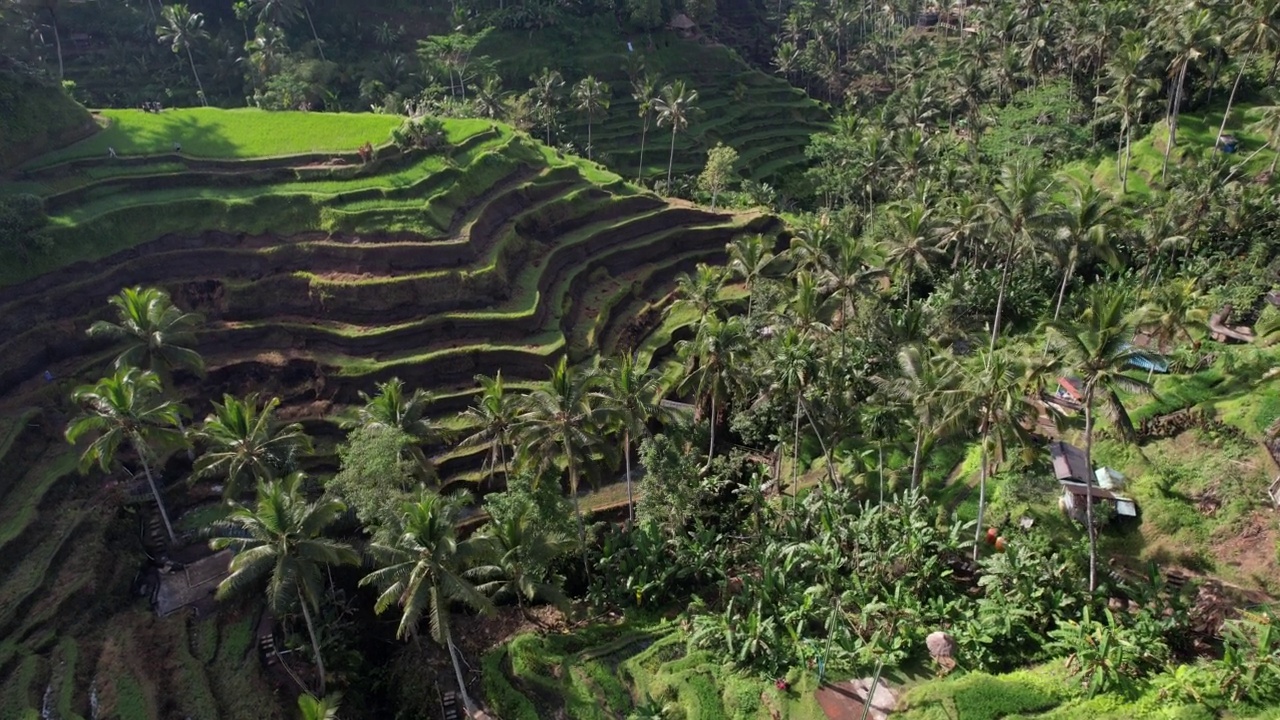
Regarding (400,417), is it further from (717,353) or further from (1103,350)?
(1103,350)

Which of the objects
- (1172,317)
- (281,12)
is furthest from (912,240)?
(281,12)

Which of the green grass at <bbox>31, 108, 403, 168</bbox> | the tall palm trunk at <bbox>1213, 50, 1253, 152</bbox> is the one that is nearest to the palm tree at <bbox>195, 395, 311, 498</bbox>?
the green grass at <bbox>31, 108, 403, 168</bbox>

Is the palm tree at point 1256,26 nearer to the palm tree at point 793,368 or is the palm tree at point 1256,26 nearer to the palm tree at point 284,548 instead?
the palm tree at point 793,368

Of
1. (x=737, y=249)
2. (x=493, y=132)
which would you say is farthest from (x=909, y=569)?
(x=493, y=132)

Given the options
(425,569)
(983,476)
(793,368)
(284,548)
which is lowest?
(425,569)

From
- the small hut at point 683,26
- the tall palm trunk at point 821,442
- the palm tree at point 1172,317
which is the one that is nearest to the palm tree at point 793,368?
the tall palm trunk at point 821,442

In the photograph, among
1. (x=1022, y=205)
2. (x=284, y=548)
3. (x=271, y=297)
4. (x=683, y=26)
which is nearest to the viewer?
(x=284, y=548)

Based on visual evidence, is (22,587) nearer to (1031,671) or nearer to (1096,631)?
(1031,671)
